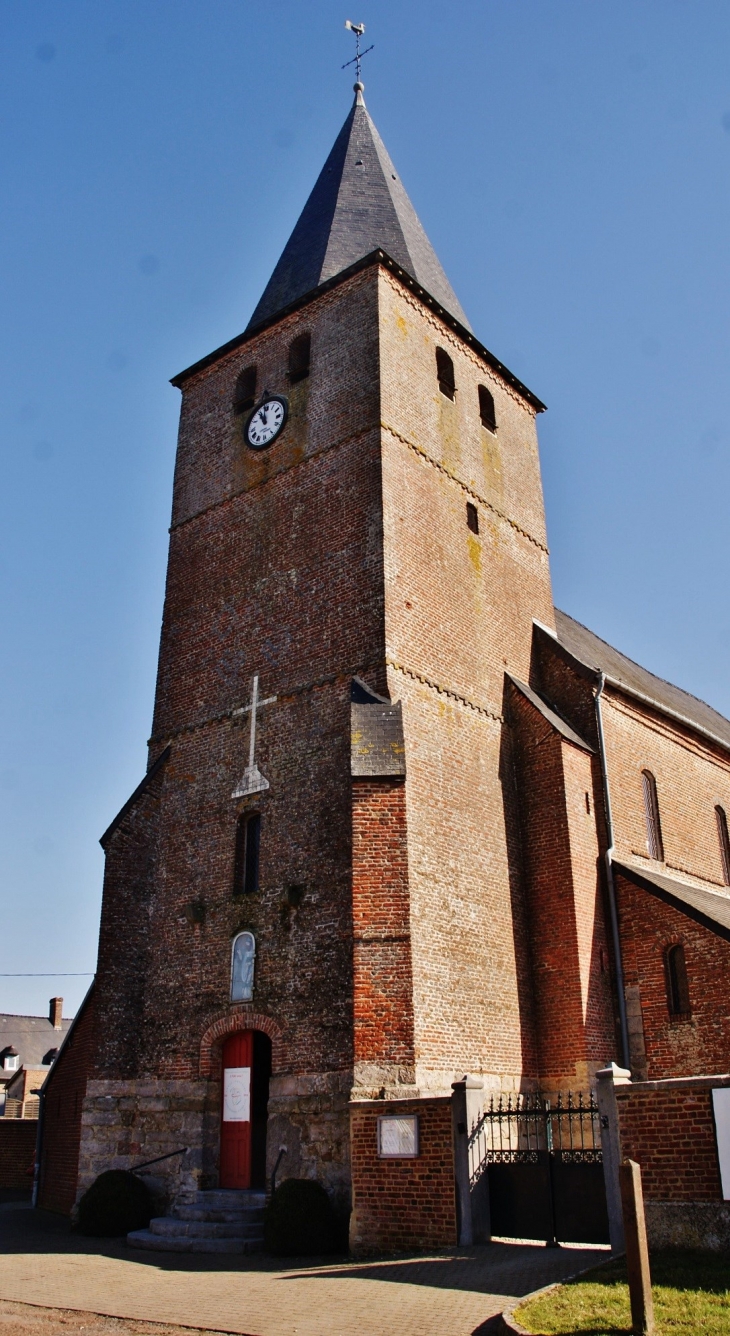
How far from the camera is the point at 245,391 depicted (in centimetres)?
2086

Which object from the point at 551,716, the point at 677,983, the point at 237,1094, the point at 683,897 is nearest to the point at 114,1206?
the point at 237,1094

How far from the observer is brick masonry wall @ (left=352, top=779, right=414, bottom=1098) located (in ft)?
41.9

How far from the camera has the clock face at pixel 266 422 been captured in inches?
762

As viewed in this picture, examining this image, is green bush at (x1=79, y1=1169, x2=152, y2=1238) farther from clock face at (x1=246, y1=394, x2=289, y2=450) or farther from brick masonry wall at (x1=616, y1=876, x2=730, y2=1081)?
clock face at (x1=246, y1=394, x2=289, y2=450)

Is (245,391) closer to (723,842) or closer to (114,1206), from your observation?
(723,842)

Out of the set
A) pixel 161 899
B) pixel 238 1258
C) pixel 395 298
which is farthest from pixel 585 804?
pixel 395 298

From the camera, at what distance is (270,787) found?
52.3 feet

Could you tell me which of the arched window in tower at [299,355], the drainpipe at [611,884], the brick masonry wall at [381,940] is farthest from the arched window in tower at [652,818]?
the arched window in tower at [299,355]

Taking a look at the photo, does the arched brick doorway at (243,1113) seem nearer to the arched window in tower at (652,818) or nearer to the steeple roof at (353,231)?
the arched window in tower at (652,818)

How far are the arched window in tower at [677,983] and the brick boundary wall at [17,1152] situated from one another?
1533cm

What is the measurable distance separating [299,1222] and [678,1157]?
485 centimetres

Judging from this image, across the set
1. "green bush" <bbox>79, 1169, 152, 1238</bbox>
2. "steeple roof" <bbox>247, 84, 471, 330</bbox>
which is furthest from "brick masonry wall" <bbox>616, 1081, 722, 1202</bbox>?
"steeple roof" <bbox>247, 84, 471, 330</bbox>

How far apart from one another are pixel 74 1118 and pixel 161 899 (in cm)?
485

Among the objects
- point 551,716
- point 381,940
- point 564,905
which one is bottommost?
point 381,940
